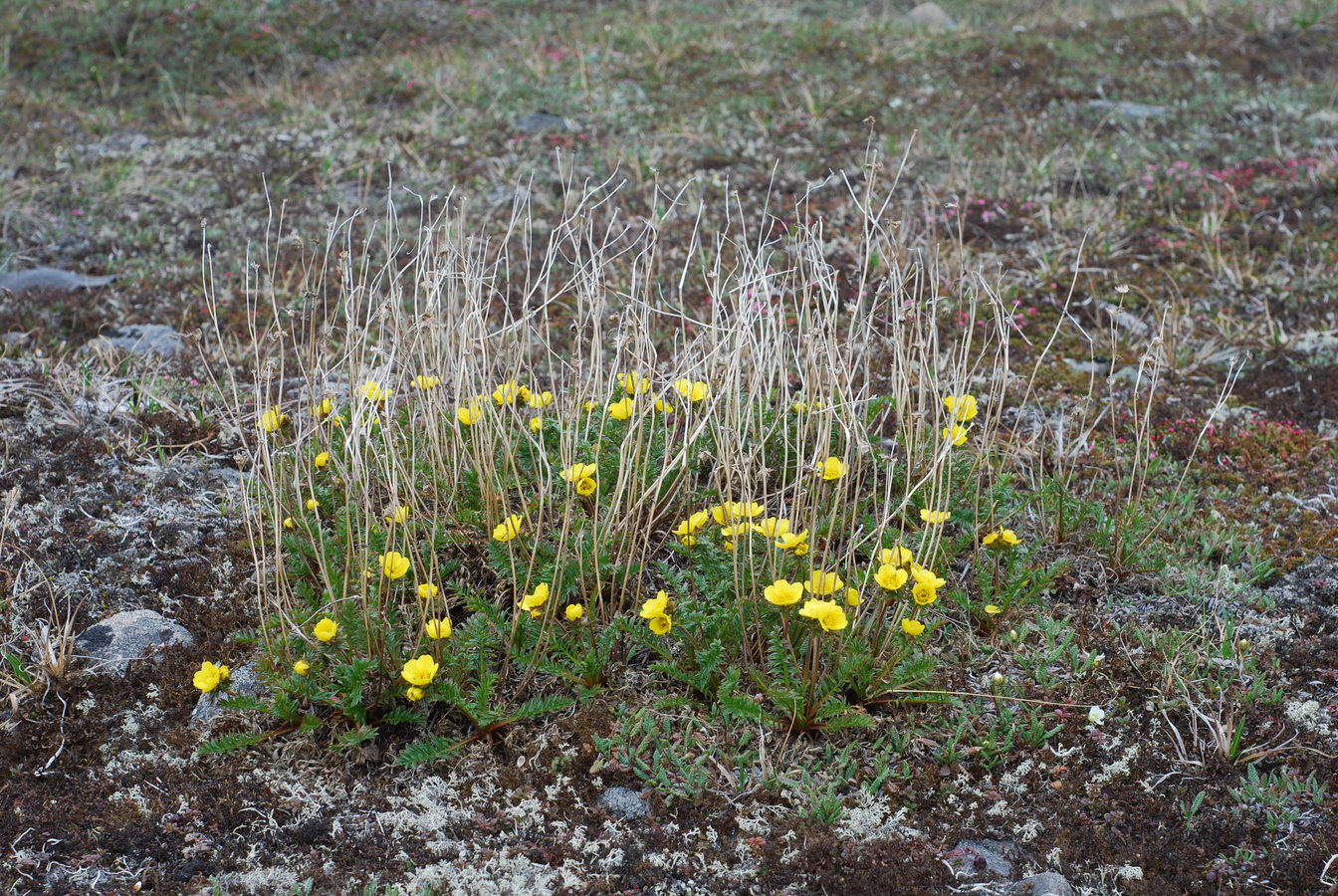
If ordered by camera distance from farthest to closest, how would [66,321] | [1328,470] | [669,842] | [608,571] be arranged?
[66,321] < [1328,470] < [608,571] < [669,842]

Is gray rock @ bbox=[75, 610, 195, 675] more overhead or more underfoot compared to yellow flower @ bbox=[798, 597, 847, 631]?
more underfoot

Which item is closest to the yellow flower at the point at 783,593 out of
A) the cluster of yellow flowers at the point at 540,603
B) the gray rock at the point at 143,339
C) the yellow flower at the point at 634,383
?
the cluster of yellow flowers at the point at 540,603

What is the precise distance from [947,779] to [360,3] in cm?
1109

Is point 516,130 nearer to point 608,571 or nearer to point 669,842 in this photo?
point 608,571

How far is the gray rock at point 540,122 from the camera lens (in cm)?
839

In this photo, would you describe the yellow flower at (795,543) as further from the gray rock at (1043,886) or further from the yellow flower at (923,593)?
the gray rock at (1043,886)

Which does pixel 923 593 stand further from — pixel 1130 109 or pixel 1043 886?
pixel 1130 109

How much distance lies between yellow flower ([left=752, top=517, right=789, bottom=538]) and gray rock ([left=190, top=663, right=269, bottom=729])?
1509mm

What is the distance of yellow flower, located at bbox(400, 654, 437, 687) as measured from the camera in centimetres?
265

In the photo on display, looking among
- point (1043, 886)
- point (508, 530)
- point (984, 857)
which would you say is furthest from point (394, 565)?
point (1043, 886)

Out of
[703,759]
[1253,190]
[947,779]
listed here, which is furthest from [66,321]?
[1253,190]

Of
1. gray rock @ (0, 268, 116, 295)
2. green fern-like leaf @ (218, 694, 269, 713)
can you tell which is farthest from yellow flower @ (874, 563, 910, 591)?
gray rock @ (0, 268, 116, 295)

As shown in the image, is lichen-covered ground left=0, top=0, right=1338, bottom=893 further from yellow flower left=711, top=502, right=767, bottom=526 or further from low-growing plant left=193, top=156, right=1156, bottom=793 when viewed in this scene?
yellow flower left=711, top=502, right=767, bottom=526

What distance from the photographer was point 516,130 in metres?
8.38
